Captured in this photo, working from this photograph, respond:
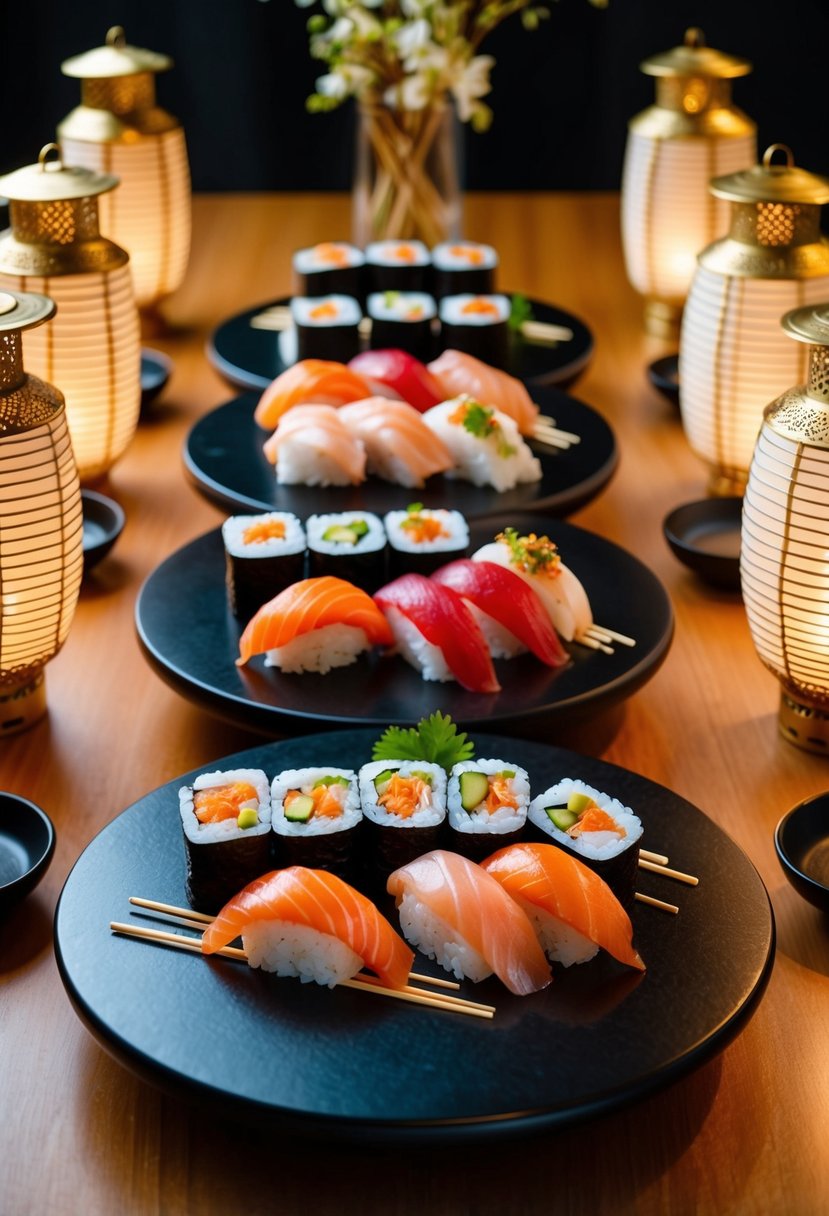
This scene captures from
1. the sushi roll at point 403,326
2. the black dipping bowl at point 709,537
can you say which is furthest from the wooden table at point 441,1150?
the sushi roll at point 403,326

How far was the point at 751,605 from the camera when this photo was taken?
1.96 m

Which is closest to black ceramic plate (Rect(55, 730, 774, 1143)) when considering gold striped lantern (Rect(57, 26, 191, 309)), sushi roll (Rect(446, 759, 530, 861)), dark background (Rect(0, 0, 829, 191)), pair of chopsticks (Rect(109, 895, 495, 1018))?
pair of chopsticks (Rect(109, 895, 495, 1018))

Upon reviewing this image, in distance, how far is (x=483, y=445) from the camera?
2514mm

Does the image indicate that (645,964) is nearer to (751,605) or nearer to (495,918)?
(495,918)

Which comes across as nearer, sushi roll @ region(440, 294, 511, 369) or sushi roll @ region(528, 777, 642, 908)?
sushi roll @ region(528, 777, 642, 908)

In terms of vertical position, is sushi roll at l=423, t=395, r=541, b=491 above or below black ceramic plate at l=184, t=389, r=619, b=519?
above

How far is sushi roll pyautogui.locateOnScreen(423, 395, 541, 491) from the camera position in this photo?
2.51m

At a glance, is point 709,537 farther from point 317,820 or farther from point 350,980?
point 350,980

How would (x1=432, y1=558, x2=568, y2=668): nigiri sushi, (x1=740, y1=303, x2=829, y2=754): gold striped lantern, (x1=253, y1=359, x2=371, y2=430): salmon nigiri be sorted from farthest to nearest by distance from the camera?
(x1=253, y1=359, x2=371, y2=430): salmon nigiri < (x1=432, y1=558, x2=568, y2=668): nigiri sushi < (x1=740, y1=303, x2=829, y2=754): gold striped lantern

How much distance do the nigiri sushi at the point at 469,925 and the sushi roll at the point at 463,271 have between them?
6.33 ft

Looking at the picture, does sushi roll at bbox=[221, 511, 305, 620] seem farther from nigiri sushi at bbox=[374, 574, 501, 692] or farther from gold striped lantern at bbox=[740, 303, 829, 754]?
gold striped lantern at bbox=[740, 303, 829, 754]

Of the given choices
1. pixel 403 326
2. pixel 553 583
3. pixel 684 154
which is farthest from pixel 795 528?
pixel 684 154

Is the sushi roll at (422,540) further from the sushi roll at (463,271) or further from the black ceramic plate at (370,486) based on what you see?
the sushi roll at (463,271)

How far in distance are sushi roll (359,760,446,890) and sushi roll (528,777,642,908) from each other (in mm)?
112
